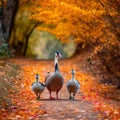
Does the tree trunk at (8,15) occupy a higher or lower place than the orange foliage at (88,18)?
higher

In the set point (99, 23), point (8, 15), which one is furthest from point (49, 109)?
point (8, 15)

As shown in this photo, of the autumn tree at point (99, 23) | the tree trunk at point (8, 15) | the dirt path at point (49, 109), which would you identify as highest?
the tree trunk at point (8, 15)

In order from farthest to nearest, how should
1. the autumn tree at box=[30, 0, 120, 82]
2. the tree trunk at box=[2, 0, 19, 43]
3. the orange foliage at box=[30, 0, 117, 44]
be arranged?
the tree trunk at box=[2, 0, 19, 43], the orange foliage at box=[30, 0, 117, 44], the autumn tree at box=[30, 0, 120, 82]

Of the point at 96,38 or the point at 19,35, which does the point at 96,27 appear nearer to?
the point at 96,38

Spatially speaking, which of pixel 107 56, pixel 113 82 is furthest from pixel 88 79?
pixel 107 56

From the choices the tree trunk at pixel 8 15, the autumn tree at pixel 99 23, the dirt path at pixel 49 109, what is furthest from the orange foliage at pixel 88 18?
the tree trunk at pixel 8 15

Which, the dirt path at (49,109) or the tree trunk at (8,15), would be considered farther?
the tree trunk at (8,15)

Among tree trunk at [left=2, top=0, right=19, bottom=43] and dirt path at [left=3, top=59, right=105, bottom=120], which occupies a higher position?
tree trunk at [left=2, top=0, right=19, bottom=43]

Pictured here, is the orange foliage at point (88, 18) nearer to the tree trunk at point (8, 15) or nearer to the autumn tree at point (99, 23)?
the autumn tree at point (99, 23)

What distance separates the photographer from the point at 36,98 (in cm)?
1352

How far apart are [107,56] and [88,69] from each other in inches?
312

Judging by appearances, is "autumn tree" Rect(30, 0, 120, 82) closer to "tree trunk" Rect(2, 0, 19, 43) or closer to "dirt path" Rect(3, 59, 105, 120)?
"dirt path" Rect(3, 59, 105, 120)

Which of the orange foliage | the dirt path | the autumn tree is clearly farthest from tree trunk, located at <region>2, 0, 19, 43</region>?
the dirt path

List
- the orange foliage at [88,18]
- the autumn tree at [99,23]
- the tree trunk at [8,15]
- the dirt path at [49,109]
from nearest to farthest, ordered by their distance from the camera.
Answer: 1. the dirt path at [49,109]
2. the autumn tree at [99,23]
3. the orange foliage at [88,18]
4. the tree trunk at [8,15]
